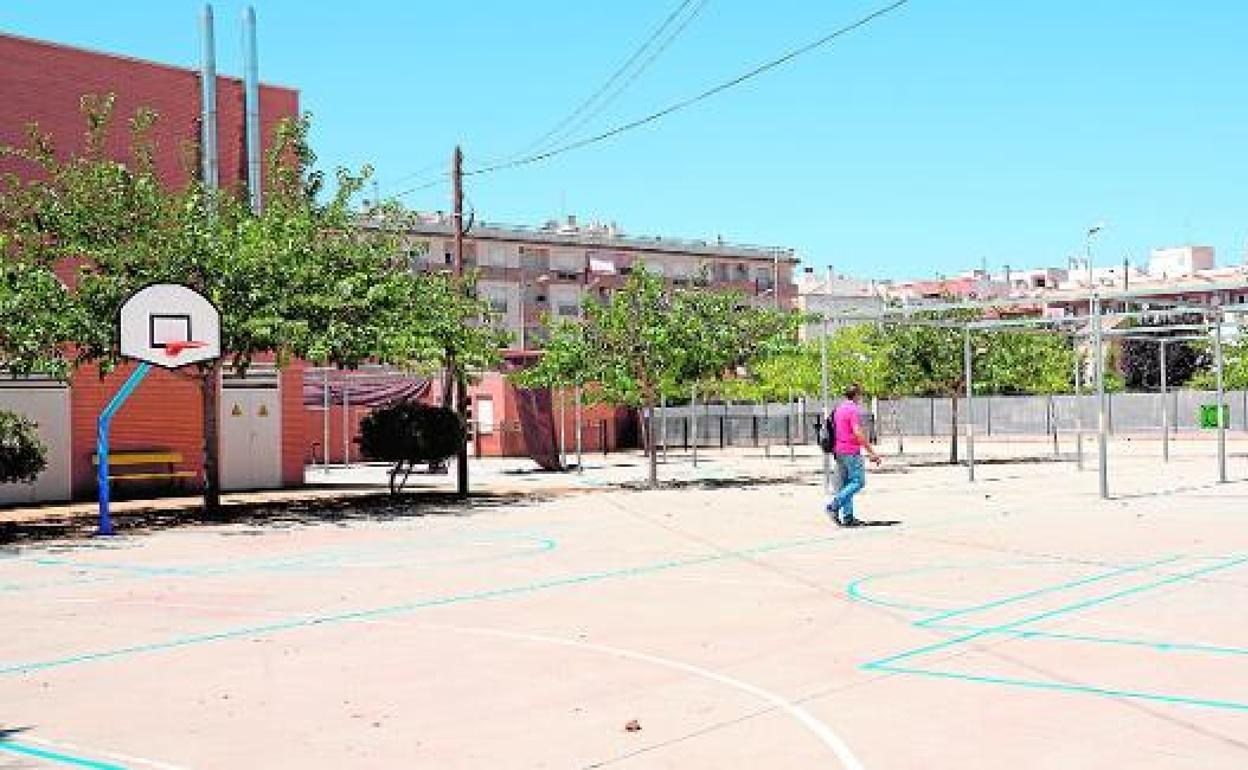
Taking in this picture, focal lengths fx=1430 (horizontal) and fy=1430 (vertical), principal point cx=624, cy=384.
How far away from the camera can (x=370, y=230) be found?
2789 cm

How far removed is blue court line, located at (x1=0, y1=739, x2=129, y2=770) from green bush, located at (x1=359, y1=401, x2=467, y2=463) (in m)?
22.6

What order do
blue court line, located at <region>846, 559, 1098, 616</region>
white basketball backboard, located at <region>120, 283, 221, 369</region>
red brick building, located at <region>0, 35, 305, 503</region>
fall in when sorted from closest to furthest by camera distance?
blue court line, located at <region>846, 559, 1098, 616</region> < white basketball backboard, located at <region>120, 283, 221, 369</region> < red brick building, located at <region>0, 35, 305, 503</region>

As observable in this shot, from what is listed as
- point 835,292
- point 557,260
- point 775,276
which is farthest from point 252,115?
point 835,292

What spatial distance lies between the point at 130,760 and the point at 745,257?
95.2 metres

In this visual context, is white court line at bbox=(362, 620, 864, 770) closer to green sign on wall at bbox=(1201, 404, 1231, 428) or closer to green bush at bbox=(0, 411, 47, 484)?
green bush at bbox=(0, 411, 47, 484)

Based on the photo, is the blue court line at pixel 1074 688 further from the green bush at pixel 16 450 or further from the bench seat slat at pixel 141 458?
the bench seat slat at pixel 141 458

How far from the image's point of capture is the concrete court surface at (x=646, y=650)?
7355 mm

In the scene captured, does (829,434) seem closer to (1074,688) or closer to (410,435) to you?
(410,435)

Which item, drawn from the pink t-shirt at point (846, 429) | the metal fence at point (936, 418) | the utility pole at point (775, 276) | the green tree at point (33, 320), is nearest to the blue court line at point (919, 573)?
the pink t-shirt at point (846, 429)

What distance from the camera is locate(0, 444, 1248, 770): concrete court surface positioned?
7355mm

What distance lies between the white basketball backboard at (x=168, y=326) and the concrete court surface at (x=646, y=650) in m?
3.93

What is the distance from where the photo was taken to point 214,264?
23.8 metres

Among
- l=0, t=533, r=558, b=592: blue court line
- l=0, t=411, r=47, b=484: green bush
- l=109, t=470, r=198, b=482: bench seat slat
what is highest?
l=0, t=411, r=47, b=484: green bush

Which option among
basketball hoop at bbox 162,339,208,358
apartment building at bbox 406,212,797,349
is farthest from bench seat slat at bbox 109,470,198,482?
apartment building at bbox 406,212,797,349
